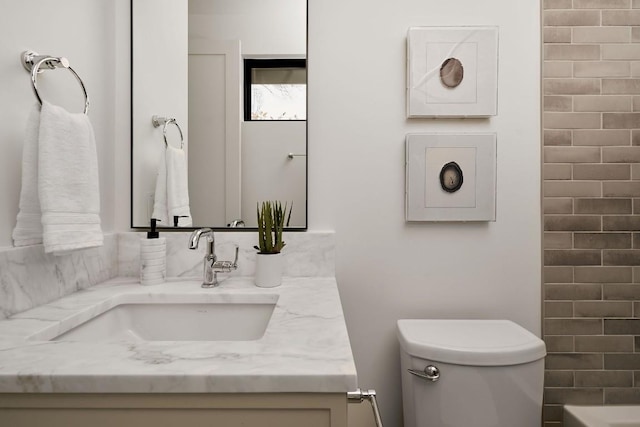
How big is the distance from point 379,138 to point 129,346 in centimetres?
100

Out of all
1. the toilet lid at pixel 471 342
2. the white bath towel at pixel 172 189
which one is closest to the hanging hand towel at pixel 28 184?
the white bath towel at pixel 172 189

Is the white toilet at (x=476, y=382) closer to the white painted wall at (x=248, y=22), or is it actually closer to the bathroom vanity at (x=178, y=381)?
the bathroom vanity at (x=178, y=381)

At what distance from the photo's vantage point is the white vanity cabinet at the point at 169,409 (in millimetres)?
556

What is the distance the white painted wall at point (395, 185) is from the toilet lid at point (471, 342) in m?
0.14

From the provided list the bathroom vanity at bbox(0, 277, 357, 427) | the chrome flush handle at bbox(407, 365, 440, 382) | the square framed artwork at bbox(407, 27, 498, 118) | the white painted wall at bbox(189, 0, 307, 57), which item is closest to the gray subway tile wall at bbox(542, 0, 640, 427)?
the square framed artwork at bbox(407, 27, 498, 118)

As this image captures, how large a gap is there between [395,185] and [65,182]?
0.98 meters

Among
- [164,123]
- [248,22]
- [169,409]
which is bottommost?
[169,409]

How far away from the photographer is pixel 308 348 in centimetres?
64

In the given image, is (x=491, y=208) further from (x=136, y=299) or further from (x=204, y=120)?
(x=136, y=299)

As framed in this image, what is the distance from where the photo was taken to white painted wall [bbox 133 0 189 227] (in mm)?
1298

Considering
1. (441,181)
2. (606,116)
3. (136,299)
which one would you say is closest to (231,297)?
(136,299)

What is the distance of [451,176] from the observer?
1.33 m

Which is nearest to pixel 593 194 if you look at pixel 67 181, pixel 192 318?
pixel 192 318

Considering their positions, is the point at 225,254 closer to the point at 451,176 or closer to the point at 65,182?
the point at 65,182
